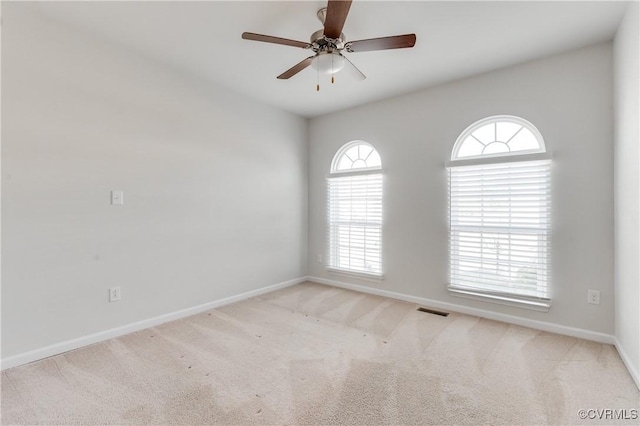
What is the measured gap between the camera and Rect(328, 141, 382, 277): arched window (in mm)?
4141

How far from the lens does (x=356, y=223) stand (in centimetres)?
434

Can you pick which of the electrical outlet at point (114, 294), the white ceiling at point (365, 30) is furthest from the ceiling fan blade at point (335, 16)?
the electrical outlet at point (114, 294)

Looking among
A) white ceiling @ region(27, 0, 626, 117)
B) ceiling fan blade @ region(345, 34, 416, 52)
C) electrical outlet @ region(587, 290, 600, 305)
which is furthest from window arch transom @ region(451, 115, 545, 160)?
ceiling fan blade @ region(345, 34, 416, 52)

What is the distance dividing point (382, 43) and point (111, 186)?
262cm

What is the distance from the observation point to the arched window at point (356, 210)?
4.14 m

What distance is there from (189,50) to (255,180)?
1.70 meters

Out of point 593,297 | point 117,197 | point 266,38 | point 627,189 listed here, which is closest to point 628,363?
point 593,297

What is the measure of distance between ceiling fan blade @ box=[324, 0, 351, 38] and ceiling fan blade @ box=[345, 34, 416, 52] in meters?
0.15

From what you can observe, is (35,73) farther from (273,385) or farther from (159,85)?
(273,385)

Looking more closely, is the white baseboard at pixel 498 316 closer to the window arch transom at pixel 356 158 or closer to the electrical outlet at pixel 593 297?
the electrical outlet at pixel 593 297

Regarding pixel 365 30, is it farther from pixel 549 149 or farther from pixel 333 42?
pixel 549 149

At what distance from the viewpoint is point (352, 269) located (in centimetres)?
438

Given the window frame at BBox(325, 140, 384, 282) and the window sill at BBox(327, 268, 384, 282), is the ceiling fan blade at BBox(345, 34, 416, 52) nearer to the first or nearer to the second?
the window frame at BBox(325, 140, 384, 282)

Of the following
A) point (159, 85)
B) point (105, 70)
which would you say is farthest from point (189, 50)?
point (105, 70)
